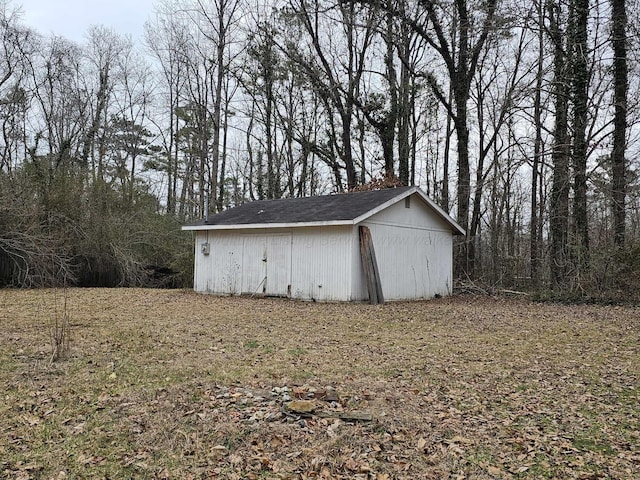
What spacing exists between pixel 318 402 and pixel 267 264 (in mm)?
9437

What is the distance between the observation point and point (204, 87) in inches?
926

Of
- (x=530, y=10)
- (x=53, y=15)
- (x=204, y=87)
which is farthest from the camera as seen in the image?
(x=204, y=87)

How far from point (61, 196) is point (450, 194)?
1581 cm

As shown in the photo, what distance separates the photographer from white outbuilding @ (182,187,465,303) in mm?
12008

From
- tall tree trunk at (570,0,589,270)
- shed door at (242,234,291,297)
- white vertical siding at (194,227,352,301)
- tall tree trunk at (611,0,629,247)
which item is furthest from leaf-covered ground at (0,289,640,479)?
tall tree trunk at (611,0,629,247)

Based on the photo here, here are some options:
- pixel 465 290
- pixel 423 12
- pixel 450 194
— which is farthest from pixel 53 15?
pixel 465 290

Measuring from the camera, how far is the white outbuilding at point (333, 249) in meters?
12.0

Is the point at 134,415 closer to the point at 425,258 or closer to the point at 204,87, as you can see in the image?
the point at 425,258

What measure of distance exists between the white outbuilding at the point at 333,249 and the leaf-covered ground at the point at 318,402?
393 centimetres

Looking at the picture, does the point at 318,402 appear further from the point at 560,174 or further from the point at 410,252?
the point at 560,174

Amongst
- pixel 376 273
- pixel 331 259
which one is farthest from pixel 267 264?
pixel 376 273

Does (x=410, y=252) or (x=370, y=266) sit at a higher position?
(x=410, y=252)

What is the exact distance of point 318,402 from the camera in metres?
4.16

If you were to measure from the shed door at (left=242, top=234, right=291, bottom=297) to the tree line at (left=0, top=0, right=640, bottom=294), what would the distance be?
4.70 m
